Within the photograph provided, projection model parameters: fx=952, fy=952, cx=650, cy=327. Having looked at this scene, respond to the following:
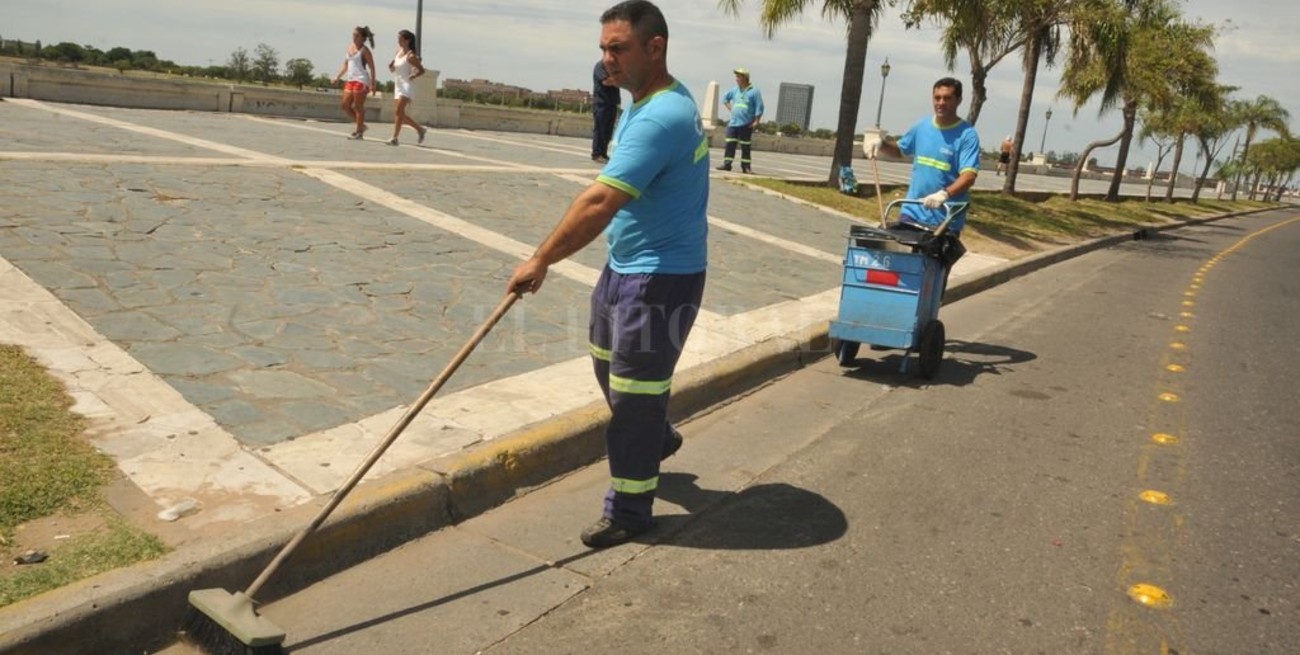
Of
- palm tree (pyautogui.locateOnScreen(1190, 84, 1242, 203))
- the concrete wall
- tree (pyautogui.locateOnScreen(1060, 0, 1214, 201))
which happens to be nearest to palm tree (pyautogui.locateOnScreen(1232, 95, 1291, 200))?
palm tree (pyautogui.locateOnScreen(1190, 84, 1242, 203))

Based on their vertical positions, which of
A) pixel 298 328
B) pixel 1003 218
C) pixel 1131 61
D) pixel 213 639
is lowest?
pixel 213 639

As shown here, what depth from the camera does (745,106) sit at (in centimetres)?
1697

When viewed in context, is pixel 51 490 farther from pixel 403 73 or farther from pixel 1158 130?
pixel 1158 130

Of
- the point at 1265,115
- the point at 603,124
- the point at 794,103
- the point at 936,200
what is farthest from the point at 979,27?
the point at 794,103

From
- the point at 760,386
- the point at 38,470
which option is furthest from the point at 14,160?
the point at 760,386

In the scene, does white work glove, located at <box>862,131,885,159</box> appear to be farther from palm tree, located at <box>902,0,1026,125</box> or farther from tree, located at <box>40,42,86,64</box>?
tree, located at <box>40,42,86,64</box>

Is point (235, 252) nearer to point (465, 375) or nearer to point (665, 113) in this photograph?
point (465, 375)

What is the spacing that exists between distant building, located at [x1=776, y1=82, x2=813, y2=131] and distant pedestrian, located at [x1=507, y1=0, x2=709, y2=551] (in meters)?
90.1

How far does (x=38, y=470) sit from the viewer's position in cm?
339

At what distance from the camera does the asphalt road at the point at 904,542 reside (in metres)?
3.13

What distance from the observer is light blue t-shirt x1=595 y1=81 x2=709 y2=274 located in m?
3.37

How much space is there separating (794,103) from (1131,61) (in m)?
73.3

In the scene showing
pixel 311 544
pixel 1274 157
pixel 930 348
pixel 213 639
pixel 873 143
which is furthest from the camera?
pixel 1274 157

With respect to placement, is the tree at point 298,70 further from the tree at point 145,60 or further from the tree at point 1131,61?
the tree at point 1131,61
